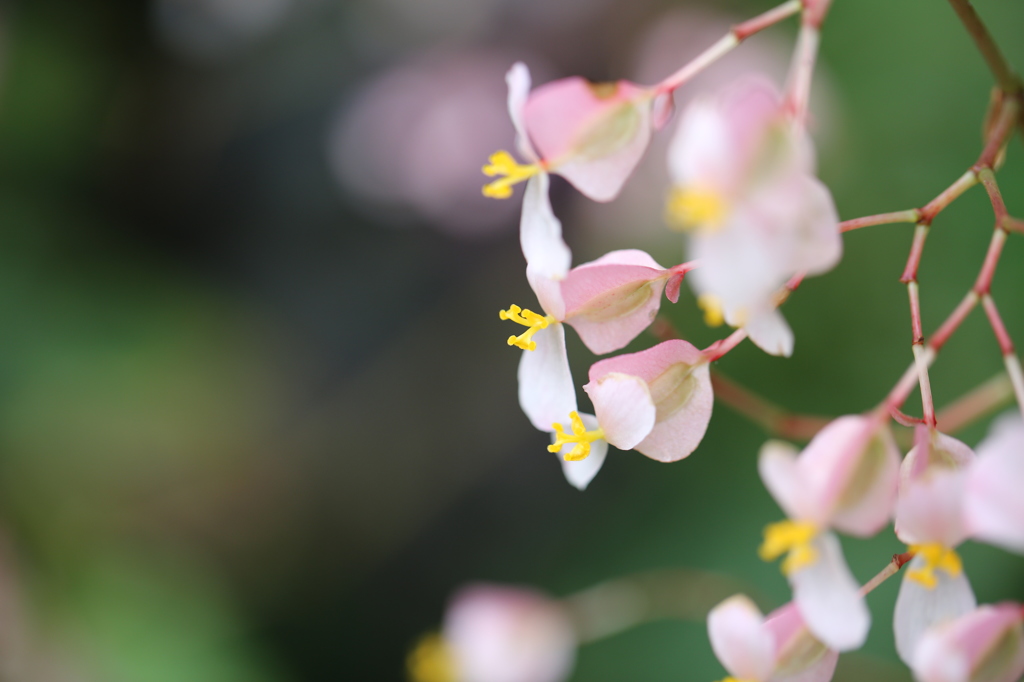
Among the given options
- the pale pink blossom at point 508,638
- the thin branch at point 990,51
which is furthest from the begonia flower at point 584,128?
the pale pink blossom at point 508,638

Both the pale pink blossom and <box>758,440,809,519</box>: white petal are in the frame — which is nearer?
<box>758,440,809,519</box>: white petal

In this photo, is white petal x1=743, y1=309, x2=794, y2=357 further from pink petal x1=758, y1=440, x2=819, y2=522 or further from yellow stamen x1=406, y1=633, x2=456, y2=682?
yellow stamen x1=406, y1=633, x2=456, y2=682

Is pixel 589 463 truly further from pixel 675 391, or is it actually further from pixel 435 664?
pixel 435 664

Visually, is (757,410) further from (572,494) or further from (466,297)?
(466,297)

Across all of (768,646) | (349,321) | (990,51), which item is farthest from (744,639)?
(349,321)

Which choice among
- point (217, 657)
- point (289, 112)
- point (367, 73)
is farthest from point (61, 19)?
point (217, 657)

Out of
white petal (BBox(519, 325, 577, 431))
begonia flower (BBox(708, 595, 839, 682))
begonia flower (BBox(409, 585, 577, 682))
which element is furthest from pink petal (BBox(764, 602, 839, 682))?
begonia flower (BBox(409, 585, 577, 682))

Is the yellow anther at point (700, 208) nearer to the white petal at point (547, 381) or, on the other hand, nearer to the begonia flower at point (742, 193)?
the begonia flower at point (742, 193)
